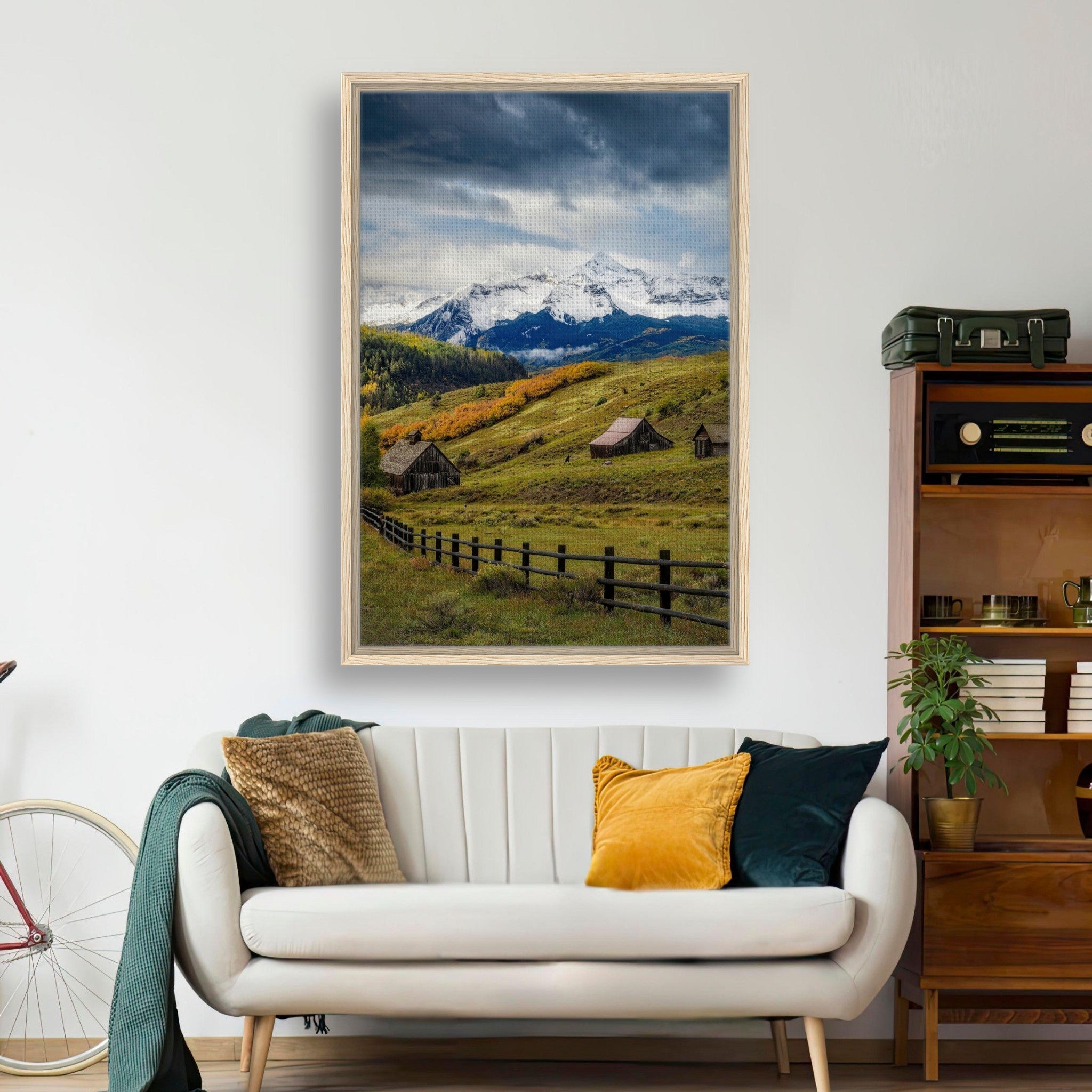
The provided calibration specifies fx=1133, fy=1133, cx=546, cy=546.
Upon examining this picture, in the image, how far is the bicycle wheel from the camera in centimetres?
323

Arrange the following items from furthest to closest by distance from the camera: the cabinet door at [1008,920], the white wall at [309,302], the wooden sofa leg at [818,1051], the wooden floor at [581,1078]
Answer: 1. the white wall at [309,302]
2. the wooden floor at [581,1078]
3. the cabinet door at [1008,920]
4. the wooden sofa leg at [818,1051]

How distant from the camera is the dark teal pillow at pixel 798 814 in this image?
106 inches

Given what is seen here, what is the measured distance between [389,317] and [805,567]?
143cm

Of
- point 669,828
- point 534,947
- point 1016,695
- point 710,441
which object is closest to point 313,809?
point 534,947

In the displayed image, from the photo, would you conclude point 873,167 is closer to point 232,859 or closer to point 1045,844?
point 1045,844

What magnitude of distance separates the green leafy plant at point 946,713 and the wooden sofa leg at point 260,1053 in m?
1.70

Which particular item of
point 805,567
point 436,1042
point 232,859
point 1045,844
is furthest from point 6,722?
point 1045,844

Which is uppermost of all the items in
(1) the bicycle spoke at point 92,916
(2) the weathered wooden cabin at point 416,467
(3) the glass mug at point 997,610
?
(2) the weathered wooden cabin at point 416,467

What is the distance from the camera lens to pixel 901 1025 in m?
3.13

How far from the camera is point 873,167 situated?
3330 mm

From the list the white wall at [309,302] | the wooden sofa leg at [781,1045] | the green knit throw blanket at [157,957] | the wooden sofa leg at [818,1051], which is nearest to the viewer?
the green knit throw blanket at [157,957]

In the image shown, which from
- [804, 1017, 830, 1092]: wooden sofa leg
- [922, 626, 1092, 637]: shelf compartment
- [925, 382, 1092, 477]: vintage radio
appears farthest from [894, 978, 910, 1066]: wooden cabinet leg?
[925, 382, 1092, 477]: vintage radio

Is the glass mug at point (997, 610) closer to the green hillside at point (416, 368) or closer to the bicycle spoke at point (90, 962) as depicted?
the green hillside at point (416, 368)

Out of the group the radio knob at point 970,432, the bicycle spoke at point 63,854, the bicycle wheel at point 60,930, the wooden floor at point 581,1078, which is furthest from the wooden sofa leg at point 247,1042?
the radio knob at point 970,432
